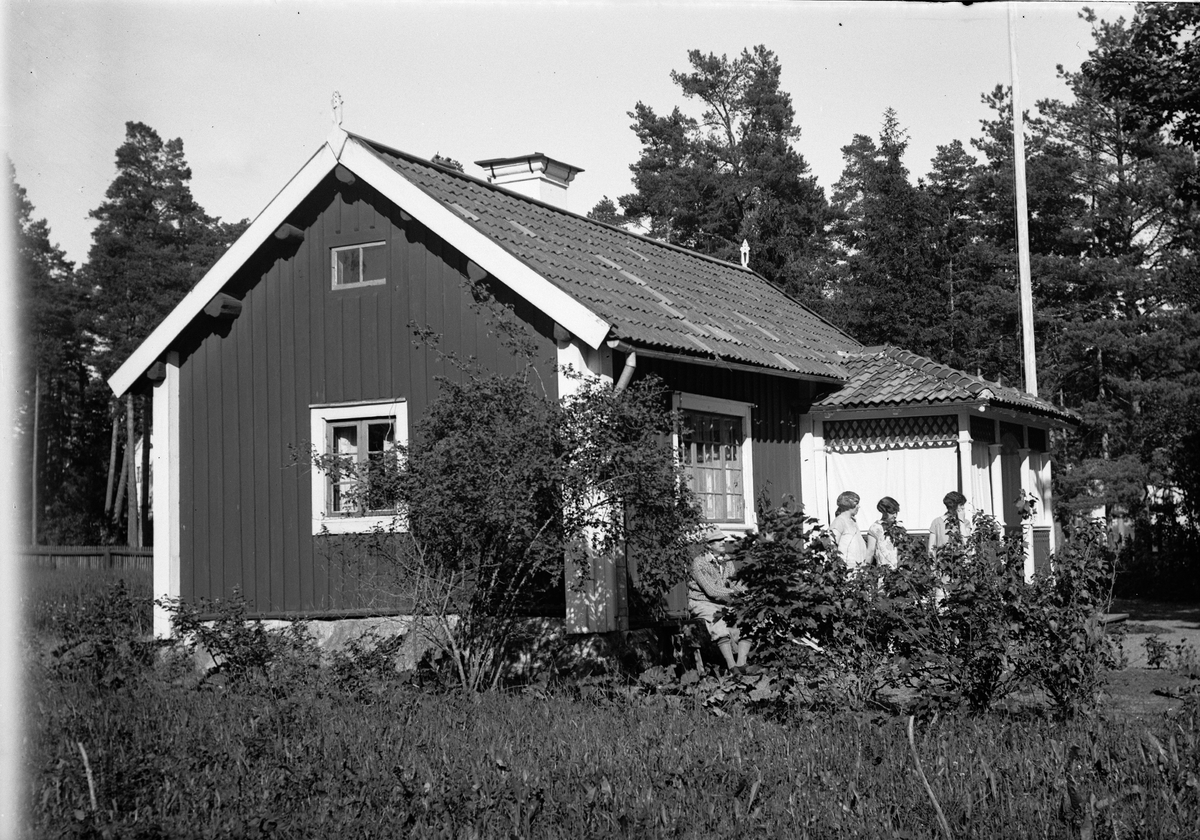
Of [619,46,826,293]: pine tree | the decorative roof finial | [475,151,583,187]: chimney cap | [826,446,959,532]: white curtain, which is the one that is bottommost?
[826,446,959,532]: white curtain

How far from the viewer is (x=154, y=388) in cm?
1499

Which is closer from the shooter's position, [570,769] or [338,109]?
[570,769]

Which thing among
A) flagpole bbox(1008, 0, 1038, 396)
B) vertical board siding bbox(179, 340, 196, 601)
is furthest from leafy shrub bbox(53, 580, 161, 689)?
flagpole bbox(1008, 0, 1038, 396)

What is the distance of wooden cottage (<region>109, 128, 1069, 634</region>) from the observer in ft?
43.4

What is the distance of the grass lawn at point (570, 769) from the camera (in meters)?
6.08

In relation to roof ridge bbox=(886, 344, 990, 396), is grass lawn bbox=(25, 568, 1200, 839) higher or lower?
lower

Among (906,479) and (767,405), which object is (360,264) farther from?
(906,479)

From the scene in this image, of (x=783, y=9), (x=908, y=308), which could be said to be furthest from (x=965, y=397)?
(x=908, y=308)

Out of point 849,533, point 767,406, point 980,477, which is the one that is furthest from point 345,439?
point 980,477

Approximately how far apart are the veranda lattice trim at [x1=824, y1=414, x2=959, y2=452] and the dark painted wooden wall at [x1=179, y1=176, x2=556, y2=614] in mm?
5349

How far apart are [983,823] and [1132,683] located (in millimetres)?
5630

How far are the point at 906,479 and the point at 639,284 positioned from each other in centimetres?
409

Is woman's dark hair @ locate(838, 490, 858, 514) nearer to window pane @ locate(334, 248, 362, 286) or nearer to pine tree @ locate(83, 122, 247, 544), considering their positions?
window pane @ locate(334, 248, 362, 286)

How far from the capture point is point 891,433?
16.5 m
